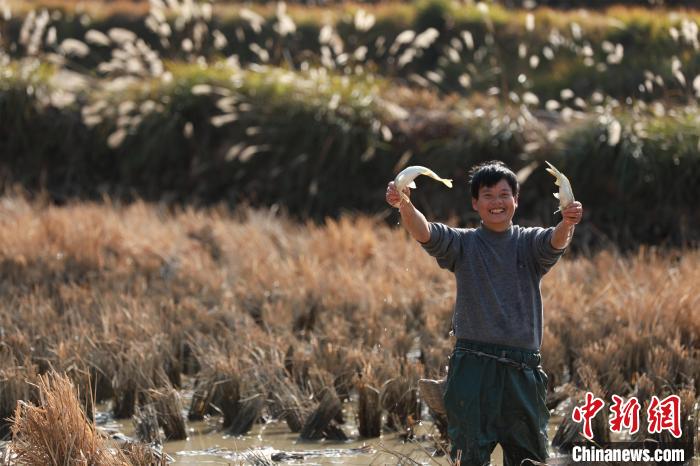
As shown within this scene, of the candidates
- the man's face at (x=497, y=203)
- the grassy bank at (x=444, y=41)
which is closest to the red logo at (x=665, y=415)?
the man's face at (x=497, y=203)

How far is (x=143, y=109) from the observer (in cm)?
1323

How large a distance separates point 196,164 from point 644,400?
7851mm

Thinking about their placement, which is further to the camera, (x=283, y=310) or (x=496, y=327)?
(x=283, y=310)

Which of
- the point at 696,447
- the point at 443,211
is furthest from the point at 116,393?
the point at 443,211

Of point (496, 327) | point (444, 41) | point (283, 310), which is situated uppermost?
point (444, 41)

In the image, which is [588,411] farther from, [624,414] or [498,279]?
[498,279]

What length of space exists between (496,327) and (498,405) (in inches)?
12.1

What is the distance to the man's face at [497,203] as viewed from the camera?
497 cm

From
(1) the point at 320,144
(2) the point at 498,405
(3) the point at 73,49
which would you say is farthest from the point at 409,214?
(3) the point at 73,49

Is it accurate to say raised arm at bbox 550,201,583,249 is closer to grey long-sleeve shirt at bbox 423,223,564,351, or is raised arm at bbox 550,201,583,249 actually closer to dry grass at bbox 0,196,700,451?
grey long-sleeve shirt at bbox 423,223,564,351

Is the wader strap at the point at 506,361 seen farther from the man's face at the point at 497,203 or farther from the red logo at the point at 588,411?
the red logo at the point at 588,411

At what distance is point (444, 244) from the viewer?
497 cm

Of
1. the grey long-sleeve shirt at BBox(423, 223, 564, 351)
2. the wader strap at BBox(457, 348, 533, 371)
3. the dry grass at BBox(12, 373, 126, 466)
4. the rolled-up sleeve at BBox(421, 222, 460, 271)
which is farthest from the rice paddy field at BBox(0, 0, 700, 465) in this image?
the rolled-up sleeve at BBox(421, 222, 460, 271)

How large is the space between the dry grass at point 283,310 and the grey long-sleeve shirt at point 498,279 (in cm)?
120
